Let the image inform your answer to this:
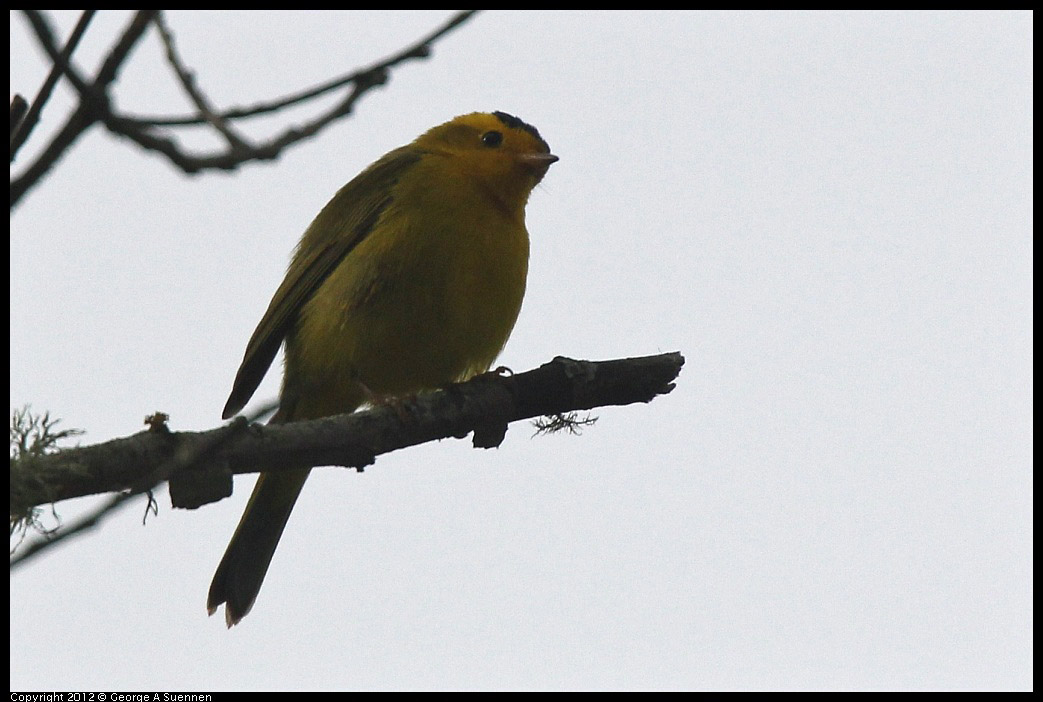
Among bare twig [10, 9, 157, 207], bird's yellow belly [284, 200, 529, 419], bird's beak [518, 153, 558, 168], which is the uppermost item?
bird's beak [518, 153, 558, 168]

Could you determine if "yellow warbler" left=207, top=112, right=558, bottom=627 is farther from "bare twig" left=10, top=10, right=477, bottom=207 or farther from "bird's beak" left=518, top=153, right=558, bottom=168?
"bare twig" left=10, top=10, right=477, bottom=207

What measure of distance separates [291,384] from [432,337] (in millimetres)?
847

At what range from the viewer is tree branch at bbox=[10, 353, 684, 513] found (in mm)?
3104

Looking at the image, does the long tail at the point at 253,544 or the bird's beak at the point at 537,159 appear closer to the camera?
the long tail at the point at 253,544

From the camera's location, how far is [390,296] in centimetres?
517

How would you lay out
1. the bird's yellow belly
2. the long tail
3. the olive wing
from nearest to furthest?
Result: the bird's yellow belly
the olive wing
the long tail

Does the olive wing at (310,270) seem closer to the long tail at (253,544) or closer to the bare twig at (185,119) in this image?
the long tail at (253,544)

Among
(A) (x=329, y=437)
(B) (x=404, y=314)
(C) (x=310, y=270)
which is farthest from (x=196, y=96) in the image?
(C) (x=310, y=270)

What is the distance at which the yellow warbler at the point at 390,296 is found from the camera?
5.20m

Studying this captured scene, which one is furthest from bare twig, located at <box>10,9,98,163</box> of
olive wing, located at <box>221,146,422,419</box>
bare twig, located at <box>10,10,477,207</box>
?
olive wing, located at <box>221,146,422,419</box>

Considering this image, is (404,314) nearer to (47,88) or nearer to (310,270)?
(310,270)

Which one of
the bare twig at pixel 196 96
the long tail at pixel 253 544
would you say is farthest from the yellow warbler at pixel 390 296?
the bare twig at pixel 196 96

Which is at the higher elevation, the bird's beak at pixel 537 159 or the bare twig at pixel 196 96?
the bird's beak at pixel 537 159

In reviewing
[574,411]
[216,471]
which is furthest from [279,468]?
[574,411]
